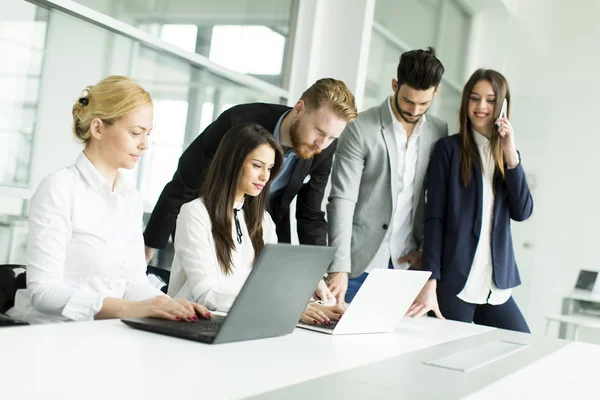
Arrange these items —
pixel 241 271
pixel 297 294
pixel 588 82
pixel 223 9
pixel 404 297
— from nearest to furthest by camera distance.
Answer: pixel 297 294 → pixel 404 297 → pixel 241 271 → pixel 223 9 → pixel 588 82

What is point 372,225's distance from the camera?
3.04 metres

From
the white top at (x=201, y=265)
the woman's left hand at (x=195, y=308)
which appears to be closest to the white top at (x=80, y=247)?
the white top at (x=201, y=265)

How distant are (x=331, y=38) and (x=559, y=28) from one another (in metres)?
1.42

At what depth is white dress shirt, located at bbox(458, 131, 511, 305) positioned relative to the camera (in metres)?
2.90

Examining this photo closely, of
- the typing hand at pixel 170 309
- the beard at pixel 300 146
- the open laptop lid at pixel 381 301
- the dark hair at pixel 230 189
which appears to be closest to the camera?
the typing hand at pixel 170 309

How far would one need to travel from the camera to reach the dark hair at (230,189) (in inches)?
92.0

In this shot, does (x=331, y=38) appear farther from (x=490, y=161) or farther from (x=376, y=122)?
(x=490, y=161)

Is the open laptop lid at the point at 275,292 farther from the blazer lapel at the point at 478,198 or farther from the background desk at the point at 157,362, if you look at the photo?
the blazer lapel at the point at 478,198

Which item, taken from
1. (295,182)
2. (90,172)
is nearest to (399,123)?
(295,182)

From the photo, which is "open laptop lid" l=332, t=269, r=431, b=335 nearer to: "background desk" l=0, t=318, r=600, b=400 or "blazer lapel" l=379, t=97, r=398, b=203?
"background desk" l=0, t=318, r=600, b=400

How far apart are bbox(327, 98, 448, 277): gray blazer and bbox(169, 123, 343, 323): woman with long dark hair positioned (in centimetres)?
47

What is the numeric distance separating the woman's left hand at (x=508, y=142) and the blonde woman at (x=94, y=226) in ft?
4.72

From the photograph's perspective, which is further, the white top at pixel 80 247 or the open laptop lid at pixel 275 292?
the white top at pixel 80 247

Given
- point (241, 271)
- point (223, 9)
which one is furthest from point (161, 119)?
point (241, 271)
